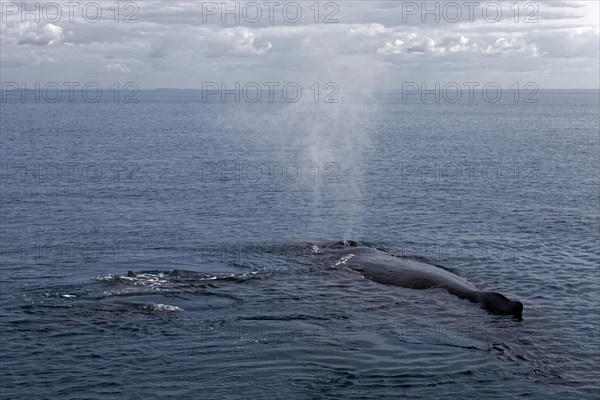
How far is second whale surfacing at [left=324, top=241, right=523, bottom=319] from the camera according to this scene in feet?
121

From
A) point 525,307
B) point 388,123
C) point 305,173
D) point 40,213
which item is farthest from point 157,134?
point 525,307

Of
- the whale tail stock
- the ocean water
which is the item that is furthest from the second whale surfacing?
the ocean water

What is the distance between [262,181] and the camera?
86125mm

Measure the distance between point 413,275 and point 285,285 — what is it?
6618 millimetres

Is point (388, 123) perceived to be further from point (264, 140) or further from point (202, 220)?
point (202, 220)

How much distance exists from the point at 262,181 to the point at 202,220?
2466 centimetres

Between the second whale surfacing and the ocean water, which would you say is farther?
the second whale surfacing

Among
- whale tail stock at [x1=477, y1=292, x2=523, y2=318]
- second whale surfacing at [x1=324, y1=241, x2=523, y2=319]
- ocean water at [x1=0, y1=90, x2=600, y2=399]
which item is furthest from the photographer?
second whale surfacing at [x1=324, y1=241, x2=523, y2=319]

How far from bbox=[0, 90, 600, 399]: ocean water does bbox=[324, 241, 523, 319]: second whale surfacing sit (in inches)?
27.7

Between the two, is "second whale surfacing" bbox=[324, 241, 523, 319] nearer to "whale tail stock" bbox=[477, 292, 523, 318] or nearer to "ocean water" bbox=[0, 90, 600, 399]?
"whale tail stock" bbox=[477, 292, 523, 318]

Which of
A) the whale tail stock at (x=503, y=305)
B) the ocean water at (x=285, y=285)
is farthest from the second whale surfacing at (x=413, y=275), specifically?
the ocean water at (x=285, y=285)

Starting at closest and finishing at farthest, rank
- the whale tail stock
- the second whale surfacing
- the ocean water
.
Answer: the ocean water, the whale tail stock, the second whale surfacing

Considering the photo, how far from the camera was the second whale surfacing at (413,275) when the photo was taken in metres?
37.0

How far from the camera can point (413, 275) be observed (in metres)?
41.4
